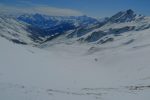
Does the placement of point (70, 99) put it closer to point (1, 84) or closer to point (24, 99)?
point (24, 99)

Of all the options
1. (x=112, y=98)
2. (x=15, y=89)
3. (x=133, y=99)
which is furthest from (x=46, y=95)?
(x=133, y=99)

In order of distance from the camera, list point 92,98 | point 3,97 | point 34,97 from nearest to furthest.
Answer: point 3,97, point 34,97, point 92,98

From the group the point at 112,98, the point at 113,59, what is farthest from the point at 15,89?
the point at 113,59

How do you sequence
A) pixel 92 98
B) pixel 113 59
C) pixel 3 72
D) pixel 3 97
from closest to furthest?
pixel 3 97 < pixel 92 98 < pixel 3 72 < pixel 113 59

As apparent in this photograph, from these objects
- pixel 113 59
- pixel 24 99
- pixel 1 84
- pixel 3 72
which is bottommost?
pixel 24 99

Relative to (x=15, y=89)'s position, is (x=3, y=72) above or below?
above

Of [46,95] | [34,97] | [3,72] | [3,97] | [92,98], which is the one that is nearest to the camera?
[3,97]

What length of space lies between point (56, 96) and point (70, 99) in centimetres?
114

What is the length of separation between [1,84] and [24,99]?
429cm

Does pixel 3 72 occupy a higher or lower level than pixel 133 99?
higher

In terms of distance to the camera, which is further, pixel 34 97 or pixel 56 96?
pixel 56 96

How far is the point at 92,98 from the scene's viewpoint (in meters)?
21.8

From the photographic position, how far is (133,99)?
22375 mm

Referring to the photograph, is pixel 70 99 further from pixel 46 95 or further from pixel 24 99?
pixel 24 99
